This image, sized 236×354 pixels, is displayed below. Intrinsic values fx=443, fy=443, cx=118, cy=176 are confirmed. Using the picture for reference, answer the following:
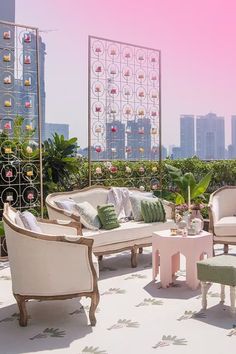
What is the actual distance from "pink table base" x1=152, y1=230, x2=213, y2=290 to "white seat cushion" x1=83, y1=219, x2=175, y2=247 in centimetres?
66

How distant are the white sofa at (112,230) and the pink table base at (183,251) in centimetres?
66

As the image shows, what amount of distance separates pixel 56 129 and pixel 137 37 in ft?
7.09

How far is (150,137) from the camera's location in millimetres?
7676

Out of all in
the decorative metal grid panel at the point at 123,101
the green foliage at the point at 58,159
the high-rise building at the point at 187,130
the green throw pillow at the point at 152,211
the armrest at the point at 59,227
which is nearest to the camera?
the armrest at the point at 59,227

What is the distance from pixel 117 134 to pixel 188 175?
4.38ft

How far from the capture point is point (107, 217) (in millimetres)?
5363

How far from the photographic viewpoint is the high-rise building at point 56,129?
21.7 feet

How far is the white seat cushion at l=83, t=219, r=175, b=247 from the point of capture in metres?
5.08

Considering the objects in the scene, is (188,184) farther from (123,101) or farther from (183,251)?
(183,251)

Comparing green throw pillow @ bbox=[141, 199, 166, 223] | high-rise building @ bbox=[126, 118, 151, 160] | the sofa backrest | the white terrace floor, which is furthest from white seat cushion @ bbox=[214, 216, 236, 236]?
high-rise building @ bbox=[126, 118, 151, 160]

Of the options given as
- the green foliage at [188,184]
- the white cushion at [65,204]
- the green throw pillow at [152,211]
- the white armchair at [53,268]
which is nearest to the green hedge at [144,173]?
the green foliage at [188,184]

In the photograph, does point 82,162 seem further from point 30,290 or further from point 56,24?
point 30,290

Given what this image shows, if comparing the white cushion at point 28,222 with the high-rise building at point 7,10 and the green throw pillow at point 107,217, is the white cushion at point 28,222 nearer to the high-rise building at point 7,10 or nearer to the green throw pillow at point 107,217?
the green throw pillow at point 107,217

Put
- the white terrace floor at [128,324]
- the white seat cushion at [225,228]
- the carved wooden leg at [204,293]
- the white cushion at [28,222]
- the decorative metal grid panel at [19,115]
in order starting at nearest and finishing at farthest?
the white terrace floor at [128,324] < the carved wooden leg at [204,293] < the white cushion at [28,222] < the white seat cushion at [225,228] < the decorative metal grid panel at [19,115]
